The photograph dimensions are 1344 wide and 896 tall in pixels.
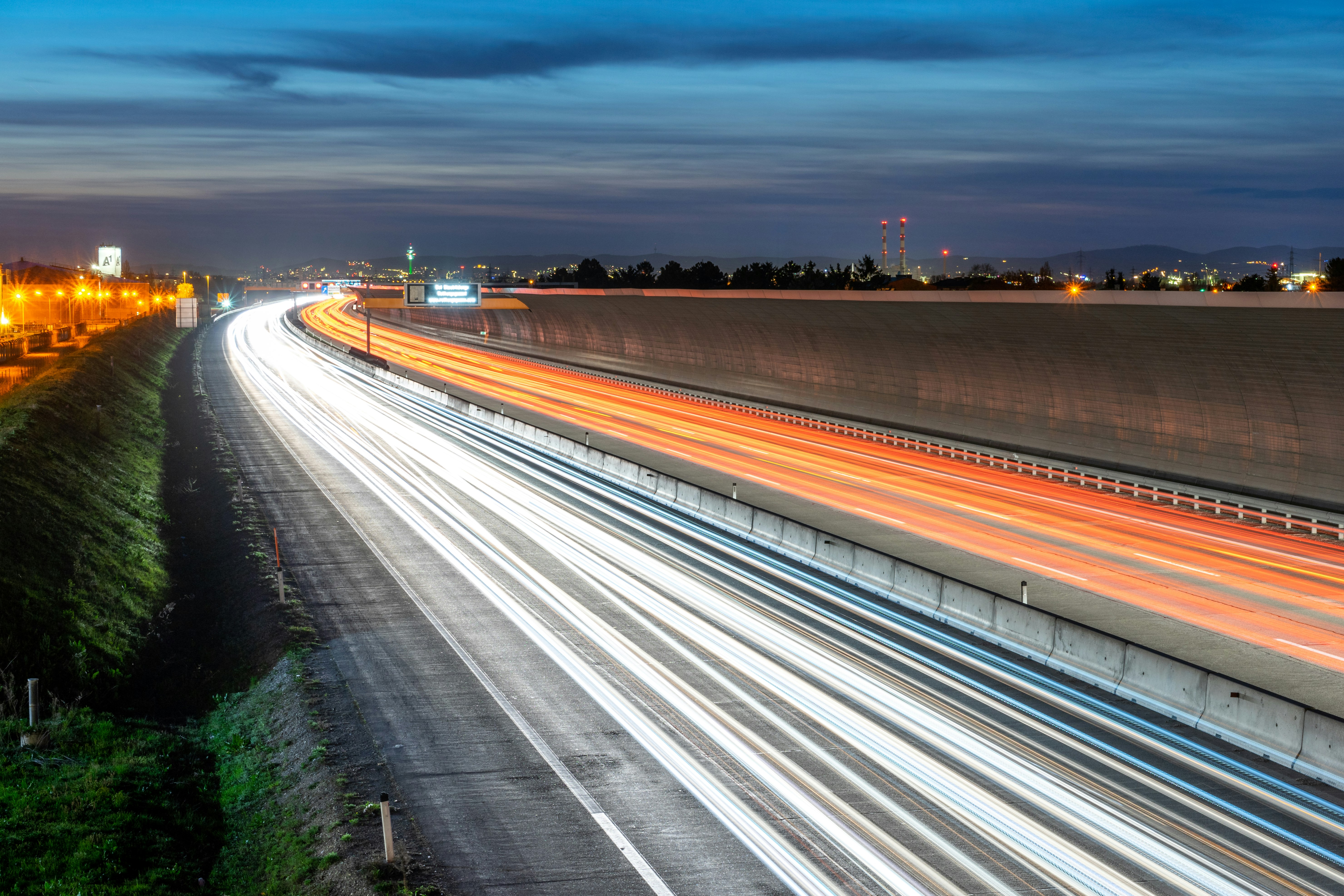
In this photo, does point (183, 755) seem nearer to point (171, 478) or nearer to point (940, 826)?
point (940, 826)

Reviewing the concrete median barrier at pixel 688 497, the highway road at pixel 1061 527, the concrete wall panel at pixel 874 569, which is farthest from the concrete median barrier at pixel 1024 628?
the concrete median barrier at pixel 688 497

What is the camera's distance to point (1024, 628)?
20672 mm

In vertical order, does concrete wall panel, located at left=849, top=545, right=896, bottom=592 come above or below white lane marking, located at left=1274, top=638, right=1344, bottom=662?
above

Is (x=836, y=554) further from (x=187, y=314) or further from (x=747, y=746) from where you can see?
(x=187, y=314)

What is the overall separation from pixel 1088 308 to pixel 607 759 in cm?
2627

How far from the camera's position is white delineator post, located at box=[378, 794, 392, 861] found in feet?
40.6

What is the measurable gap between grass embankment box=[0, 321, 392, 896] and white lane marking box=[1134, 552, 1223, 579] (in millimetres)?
19124

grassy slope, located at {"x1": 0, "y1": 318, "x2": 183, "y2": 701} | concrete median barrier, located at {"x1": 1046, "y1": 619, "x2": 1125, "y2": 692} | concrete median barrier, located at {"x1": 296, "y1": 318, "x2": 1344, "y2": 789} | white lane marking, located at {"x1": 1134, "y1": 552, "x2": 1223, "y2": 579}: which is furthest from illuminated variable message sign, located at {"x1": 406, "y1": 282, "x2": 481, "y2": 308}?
concrete median barrier, located at {"x1": 1046, "y1": 619, "x2": 1125, "y2": 692}

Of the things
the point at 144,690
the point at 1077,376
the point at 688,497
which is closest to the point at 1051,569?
the point at 688,497

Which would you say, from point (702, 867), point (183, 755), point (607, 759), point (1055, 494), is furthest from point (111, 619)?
point (1055, 494)

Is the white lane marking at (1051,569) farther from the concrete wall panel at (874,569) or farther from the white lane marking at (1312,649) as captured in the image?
the white lane marking at (1312,649)

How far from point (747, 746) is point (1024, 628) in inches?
277

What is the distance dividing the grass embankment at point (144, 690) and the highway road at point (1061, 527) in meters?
16.2

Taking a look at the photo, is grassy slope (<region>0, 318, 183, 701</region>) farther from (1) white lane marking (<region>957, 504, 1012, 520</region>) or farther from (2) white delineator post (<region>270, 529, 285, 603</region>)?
(1) white lane marking (<region>957, 504, 1012, 520</region>)
